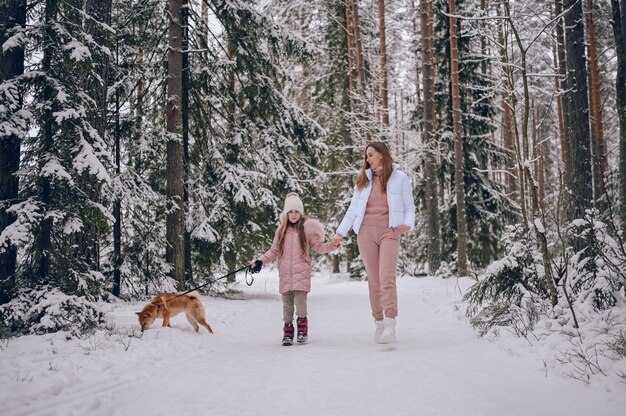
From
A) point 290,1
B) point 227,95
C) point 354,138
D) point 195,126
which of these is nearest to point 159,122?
point 195,126

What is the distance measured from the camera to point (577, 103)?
830cm

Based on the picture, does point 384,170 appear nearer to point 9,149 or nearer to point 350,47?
point 9,149

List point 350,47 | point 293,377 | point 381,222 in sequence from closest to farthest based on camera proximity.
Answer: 1. point 293,377
2. point 381,222
3. point 350,47

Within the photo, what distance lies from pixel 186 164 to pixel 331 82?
420 inches

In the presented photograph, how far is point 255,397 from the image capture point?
3.14 m

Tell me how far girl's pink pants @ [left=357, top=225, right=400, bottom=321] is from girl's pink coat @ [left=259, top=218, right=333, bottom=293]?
0.50 metres

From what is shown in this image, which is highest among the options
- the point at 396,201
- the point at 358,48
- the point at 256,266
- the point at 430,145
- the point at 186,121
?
the point at 358,48

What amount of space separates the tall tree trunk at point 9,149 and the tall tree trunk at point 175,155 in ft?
12.0

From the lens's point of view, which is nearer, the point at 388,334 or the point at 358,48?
the point at 388,334

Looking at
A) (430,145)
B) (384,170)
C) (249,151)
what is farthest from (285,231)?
(430,145)

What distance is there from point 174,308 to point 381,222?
320 cm

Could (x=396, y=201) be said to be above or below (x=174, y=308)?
above

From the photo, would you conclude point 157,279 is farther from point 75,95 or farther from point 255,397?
point 255,397

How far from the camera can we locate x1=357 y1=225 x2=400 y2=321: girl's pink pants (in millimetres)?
5105
